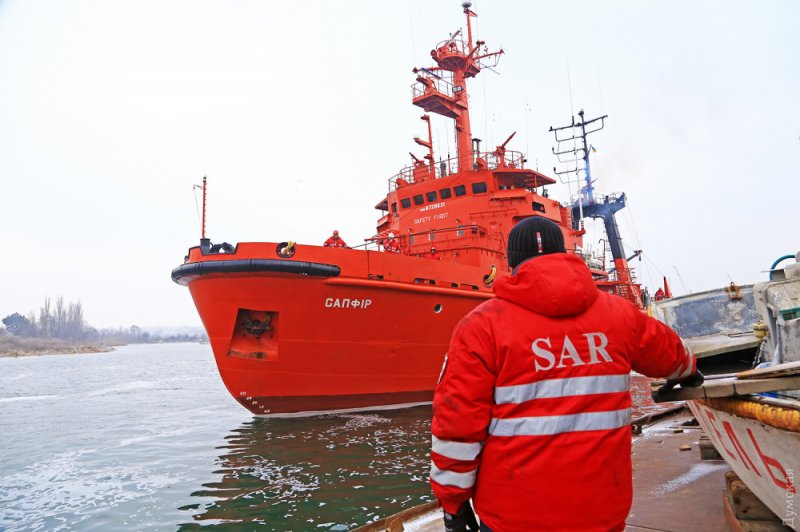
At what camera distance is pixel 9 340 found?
79.6 m

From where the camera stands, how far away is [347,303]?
8734 mm

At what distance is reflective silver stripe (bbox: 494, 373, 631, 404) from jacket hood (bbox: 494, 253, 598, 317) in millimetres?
202

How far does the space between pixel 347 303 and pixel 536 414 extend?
24.4ft

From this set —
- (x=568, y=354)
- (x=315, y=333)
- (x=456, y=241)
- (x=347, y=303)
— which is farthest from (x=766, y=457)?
A: (x=456, y=241)

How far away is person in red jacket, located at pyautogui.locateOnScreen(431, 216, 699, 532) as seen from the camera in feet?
4.59

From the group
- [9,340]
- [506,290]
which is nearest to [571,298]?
[506,290]

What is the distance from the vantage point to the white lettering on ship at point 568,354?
1.44 m

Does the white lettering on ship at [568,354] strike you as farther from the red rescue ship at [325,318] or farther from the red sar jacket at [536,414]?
the red rescue ship at [325,318]

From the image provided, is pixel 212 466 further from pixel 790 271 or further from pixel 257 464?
pixel 790 271

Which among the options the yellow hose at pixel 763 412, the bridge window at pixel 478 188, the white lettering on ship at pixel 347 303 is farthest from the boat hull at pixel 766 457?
the bridge window at pixel 478 188

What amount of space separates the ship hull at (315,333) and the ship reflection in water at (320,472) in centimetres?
60

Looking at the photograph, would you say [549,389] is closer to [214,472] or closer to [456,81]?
[214,472]

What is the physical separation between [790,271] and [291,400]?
7.96 meters

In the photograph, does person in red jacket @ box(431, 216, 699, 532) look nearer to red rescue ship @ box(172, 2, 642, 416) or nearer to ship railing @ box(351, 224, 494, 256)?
red rescue ship @ box(172, 2, 642, 416)
